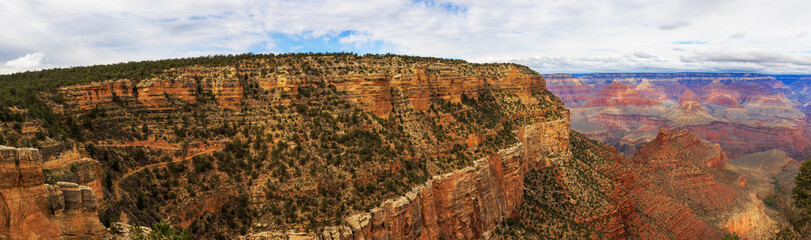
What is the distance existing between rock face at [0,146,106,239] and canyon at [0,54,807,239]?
6cm

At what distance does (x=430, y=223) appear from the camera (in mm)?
41781

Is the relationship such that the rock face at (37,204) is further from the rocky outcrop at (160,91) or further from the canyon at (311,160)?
the rocky outcrop at (160,91)

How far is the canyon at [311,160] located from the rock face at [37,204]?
0.06m

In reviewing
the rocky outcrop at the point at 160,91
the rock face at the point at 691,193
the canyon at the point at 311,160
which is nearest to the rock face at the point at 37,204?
the canyon at the point at 311,160

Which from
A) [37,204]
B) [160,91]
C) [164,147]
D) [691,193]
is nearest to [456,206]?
[164,147]

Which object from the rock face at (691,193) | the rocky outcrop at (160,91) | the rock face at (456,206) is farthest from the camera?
the rock face at (691,193)

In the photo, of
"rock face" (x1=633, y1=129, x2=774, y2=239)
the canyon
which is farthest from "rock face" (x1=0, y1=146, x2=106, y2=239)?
"rock face" (x1=633, y1=129, x2=774, y2=239)

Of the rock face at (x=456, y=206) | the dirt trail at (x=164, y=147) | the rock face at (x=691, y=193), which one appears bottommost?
the rock face at (x=691, y=193)

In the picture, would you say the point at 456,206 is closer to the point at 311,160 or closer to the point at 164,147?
the point at 311,160

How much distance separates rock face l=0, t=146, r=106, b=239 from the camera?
18.0 meters

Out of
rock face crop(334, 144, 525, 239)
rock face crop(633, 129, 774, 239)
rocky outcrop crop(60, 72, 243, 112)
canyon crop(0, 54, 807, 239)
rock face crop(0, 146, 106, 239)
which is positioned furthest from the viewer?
rock face crop(633, 129, 774, 239)

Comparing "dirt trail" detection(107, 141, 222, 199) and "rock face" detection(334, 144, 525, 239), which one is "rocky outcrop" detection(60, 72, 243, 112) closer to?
"dirt trail" detection(107, 141, 222, 199)

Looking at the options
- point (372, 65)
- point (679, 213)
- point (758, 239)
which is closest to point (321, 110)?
point (372, 65)

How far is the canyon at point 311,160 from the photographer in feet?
85.3
